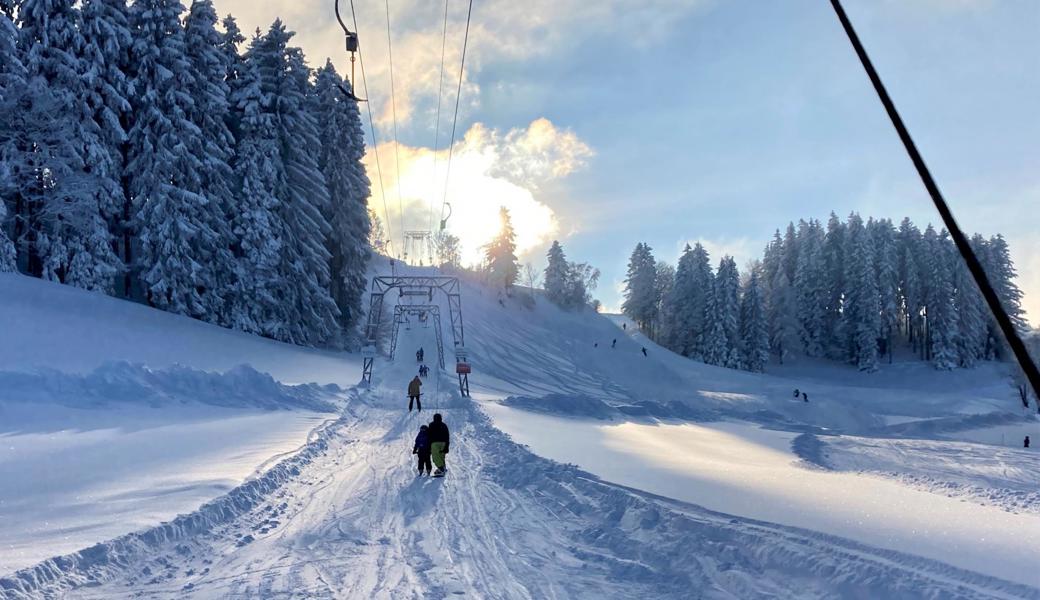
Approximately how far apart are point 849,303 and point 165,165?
8041cm

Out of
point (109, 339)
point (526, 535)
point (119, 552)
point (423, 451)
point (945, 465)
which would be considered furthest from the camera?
point (109, 339)

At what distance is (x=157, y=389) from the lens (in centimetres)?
1841

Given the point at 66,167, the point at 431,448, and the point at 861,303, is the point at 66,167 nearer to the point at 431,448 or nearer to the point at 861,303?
the point at 431,448

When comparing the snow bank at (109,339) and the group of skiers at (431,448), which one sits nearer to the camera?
the group of skiers at (431,448)

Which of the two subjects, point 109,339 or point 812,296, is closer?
point 109,339

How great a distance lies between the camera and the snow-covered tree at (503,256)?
301 ft

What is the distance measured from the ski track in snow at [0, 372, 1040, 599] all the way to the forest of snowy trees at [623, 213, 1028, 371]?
6959 centimetres

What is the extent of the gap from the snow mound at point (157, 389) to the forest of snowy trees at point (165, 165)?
427 inches

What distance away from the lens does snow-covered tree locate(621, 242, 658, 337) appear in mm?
99812

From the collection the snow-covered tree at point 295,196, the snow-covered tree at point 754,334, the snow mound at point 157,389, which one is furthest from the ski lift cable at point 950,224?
the snow-covered tree at point 754,334

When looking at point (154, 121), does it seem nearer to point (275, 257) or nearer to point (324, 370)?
point (275, 257)

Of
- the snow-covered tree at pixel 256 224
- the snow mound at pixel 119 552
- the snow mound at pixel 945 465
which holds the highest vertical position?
the snow-covered tree at pixel 256 224

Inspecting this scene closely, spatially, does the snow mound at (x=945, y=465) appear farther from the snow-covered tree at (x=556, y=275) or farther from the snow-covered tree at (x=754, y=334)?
the snow-covered tree at (x=556, y=275)

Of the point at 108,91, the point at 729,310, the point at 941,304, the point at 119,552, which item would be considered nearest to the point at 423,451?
the point at 119,552
